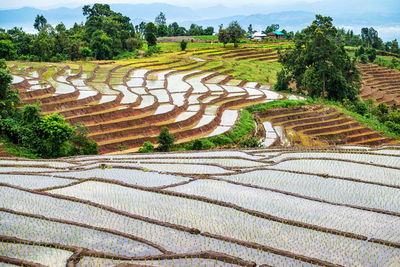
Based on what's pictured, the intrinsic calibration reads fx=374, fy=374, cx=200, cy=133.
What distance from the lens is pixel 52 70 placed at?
33.6 m

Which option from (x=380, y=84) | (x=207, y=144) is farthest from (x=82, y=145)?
(x=380, y=84)

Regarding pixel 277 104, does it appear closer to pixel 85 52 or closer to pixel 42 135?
pixel 42 135

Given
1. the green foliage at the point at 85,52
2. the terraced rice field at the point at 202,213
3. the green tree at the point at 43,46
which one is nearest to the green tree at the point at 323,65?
the terraced rice field at the point at 202,213

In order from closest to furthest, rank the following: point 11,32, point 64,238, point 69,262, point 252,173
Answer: point 69,262, point 64,238, point 252,173, point 11,32

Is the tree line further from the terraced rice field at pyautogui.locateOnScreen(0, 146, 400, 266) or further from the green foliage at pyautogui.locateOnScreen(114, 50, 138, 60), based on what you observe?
the terraced rice field at pyautogui.locateOnScreen(0, 146, 400, 266)

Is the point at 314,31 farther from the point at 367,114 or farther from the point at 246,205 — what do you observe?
the point at 246,205

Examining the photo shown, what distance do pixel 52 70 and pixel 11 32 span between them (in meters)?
13.5

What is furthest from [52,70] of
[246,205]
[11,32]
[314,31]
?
[246,205]

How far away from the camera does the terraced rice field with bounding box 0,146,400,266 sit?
7.15 metres

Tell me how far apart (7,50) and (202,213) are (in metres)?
34.8

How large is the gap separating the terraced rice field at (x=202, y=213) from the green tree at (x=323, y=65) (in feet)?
65.8

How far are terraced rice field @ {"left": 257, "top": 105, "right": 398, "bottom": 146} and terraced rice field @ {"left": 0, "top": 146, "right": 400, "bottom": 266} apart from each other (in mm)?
10395

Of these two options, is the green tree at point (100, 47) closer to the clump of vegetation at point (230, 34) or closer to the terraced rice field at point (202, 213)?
the clump of vegetation at point (230, 34)

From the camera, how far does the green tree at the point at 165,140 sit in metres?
19.8
